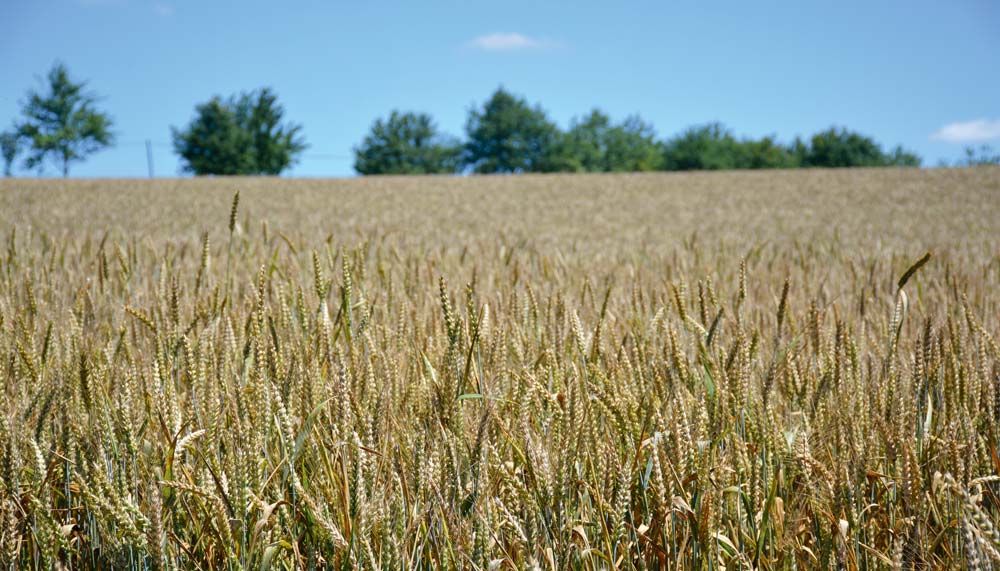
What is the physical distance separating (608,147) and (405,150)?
1873 cm

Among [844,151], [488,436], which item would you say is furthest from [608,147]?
[488,436]

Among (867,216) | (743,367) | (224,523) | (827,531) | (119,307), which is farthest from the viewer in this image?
(867,216)

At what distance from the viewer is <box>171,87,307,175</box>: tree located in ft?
154

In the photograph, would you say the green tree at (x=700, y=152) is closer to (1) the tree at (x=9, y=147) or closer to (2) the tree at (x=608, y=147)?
(2) the tree at (x=608, y=147)

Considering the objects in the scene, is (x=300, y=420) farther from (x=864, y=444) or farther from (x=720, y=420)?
(x=864, y=444)

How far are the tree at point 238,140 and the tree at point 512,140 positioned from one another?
1669cm

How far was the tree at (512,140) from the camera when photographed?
198ft

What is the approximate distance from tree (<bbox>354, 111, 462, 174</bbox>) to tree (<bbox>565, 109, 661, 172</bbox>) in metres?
11.3

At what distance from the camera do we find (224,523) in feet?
3.04

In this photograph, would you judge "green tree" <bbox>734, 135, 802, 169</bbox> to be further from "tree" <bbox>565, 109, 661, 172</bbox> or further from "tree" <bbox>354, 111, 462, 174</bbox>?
"tree" <bbox>354, 111, 462, 174</bbox>

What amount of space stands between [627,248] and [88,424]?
4464 millimetres

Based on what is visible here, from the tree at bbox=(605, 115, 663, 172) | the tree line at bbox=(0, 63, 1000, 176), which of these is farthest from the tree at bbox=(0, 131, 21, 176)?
the tree at bbox=(605, 115, 663, 172)

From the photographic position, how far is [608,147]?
213 ft

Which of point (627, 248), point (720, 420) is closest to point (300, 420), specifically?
point (720, 420)
